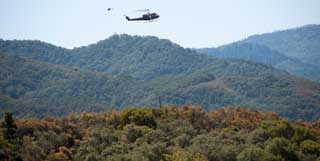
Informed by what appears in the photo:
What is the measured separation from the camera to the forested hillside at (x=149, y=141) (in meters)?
63.3

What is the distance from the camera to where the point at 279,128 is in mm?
78375

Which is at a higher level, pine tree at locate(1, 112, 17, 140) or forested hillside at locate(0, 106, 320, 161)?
pine tree at locate(1, 112, 17, 140)

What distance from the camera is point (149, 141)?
7062 centimetres

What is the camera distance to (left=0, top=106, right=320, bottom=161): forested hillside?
63.3m

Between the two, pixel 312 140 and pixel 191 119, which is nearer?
pixel 312 140

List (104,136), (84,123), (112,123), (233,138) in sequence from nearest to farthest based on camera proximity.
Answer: (104,136)
(233,138)
(112,123)
(84,123)

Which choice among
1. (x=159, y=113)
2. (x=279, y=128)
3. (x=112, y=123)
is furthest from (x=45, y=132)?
(x=279, y=128)

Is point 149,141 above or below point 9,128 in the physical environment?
below

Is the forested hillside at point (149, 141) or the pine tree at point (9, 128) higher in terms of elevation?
the pine tree at point (9, 128)

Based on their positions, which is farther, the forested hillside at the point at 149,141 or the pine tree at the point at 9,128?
the pine tree at the point at 9,128

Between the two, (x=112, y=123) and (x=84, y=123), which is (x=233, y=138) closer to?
(x=112, y=123)

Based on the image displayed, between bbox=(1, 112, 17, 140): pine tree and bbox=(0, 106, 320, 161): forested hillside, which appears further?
bbox=(1, 112, 17, 140): pine tree

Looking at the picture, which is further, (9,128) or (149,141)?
(9,128)

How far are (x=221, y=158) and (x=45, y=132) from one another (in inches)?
994
